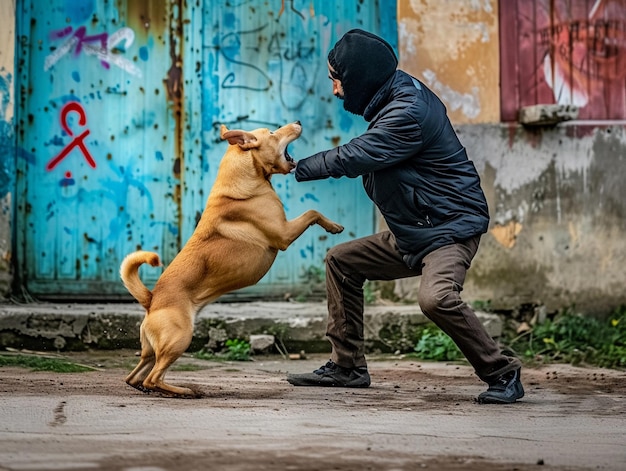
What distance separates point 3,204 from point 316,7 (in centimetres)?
306

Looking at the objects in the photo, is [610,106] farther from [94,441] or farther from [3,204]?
[94,441]

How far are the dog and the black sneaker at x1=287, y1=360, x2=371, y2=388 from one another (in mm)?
736

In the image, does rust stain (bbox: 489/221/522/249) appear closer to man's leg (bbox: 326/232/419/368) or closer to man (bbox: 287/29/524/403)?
man's leg (bbox: 326/232/419/368)

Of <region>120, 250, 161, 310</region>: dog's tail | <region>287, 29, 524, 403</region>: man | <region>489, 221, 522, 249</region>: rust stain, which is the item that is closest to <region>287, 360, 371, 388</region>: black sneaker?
<region>287, 29, 524, 403</region>: man

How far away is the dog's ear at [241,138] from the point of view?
5.70 metres

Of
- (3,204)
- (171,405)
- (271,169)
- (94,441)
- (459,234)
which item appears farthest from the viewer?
(3,204)

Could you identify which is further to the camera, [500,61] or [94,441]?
[500,61]

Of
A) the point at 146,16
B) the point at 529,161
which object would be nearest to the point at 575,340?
the point at 529,161

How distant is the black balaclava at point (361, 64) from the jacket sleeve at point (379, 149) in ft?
0.81

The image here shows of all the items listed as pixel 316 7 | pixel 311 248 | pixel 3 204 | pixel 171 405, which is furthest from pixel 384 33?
pixel 171 405

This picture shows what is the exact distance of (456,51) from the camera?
828cm

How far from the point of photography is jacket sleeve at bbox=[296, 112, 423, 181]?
5320 millimetres

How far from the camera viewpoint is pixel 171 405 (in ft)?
16.8

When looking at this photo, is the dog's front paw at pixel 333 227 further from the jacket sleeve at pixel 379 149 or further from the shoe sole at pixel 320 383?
the shoe sole at pixel 320 383
